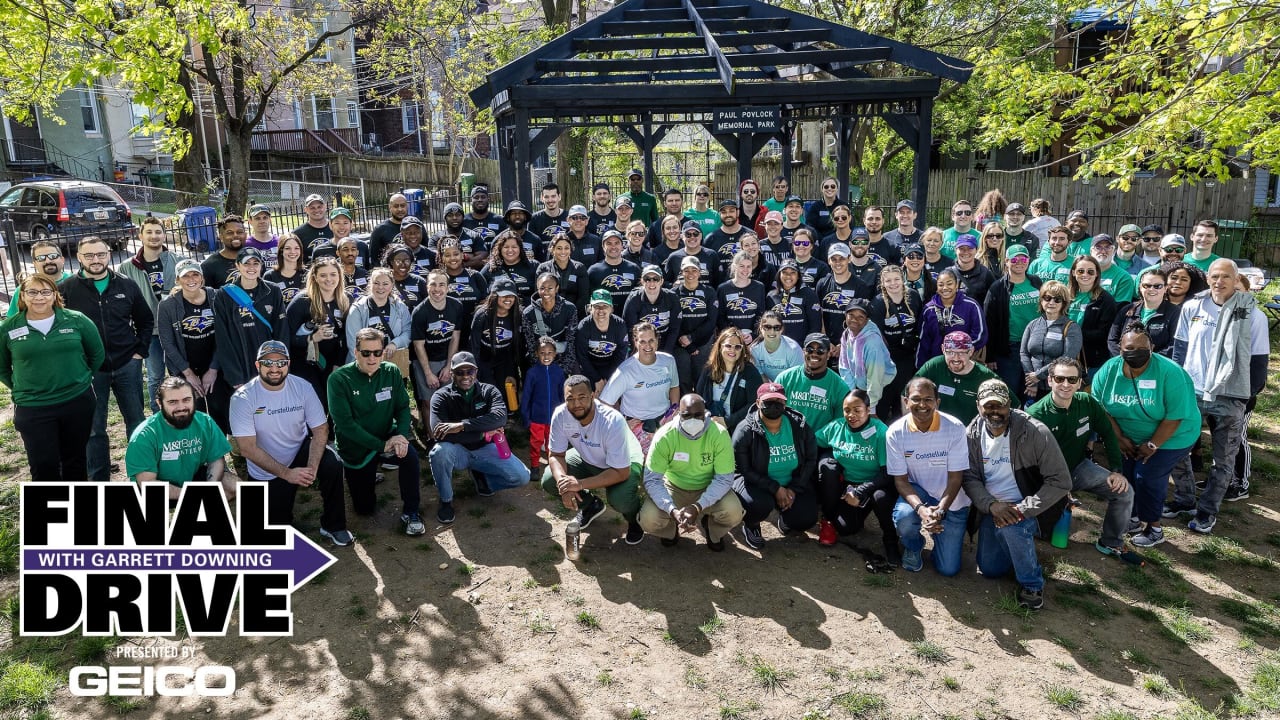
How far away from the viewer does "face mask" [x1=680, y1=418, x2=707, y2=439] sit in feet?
20.0

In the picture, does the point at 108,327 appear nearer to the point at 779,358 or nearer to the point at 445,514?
the point at 445,514

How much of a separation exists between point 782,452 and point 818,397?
64 centimetres

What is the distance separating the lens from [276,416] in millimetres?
6211

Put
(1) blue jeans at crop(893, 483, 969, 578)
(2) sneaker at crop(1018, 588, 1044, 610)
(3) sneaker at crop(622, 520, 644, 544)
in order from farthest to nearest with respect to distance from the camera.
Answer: (3) sneaker at crop(622, 520, 644, 544) < (1) blue jeans at crop(893, 483, 969, 578) < (2) sneaker at crop(1018, 588, 1044, 610)

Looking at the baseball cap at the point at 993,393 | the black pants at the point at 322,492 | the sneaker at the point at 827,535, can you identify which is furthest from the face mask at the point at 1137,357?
the black pants at the point at 322,492

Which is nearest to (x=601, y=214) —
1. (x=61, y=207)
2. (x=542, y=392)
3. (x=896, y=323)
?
(x=542, y=392)

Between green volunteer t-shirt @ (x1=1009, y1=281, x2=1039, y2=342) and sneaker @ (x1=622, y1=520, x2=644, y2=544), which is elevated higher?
green volunteer t-shirt @ (x1=1009, y1=281, x2=1039, y2=342)

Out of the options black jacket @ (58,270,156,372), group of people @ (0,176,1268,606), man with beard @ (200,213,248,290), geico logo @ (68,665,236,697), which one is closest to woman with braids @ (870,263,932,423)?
group of people @ (0,176,1268,606)

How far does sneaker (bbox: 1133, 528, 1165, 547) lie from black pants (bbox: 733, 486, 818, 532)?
7.74 ft

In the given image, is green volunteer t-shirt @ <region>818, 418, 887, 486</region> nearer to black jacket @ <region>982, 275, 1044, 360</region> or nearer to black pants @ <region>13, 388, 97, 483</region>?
black jacket @ <region>982, 275, 1044, 360</region>

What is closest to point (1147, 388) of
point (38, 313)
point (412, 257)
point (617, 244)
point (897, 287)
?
point (897, 287)

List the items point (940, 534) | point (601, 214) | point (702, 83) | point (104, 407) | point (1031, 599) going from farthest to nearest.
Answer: point (702, 83)
point (601, 214)
point (104, 407)
point (940, 534)
point (1031, 599)

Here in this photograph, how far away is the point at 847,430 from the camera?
6320 mm

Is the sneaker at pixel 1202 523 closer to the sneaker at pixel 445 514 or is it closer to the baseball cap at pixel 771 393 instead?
the baseball cap at pixel 771 393
